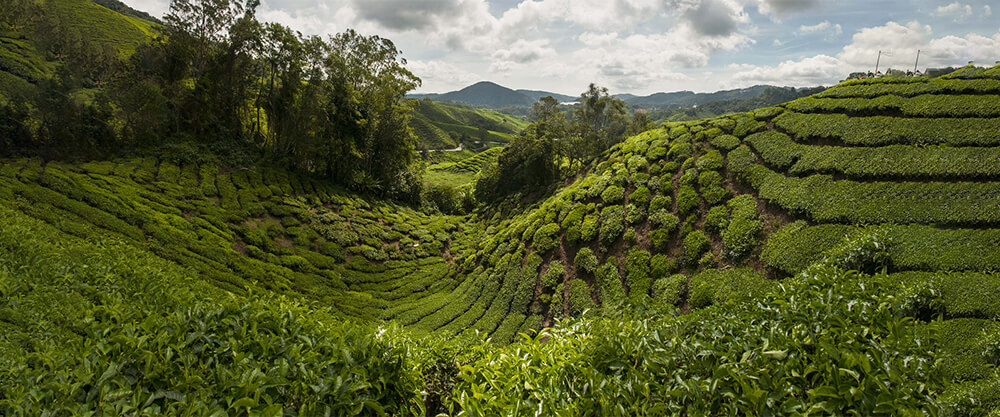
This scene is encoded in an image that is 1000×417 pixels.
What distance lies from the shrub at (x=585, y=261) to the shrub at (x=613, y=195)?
338 centimetres

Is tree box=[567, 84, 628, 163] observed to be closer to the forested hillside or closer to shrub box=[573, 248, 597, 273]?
the forested hillside

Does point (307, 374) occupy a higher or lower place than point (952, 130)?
lower

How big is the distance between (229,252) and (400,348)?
18.8 m

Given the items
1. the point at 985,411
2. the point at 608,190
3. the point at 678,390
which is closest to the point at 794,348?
the point at 678,390

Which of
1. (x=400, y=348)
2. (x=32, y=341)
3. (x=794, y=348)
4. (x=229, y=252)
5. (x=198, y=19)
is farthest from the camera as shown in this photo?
(x=198, y=19)

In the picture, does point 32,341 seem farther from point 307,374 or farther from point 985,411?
point 985,411

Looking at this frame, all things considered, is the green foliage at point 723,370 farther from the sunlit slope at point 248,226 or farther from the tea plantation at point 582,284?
the sunlit slope at point 248,226

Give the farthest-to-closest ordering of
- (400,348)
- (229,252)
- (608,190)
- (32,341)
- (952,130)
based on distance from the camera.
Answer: (608,190) → (229,252) → (952,130) → (32,341) → (400,348)

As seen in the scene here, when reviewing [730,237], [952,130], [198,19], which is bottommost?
[730,237]

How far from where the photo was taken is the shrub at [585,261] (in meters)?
17.4

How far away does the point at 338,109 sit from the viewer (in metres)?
34.0

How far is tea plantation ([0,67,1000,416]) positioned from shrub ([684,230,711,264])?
0.08 m

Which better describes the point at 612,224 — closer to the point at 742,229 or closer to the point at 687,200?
the point at 687,200

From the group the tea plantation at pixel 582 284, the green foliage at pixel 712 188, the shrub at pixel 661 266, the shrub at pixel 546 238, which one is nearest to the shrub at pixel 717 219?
the tea plantation at pixel 582 284
